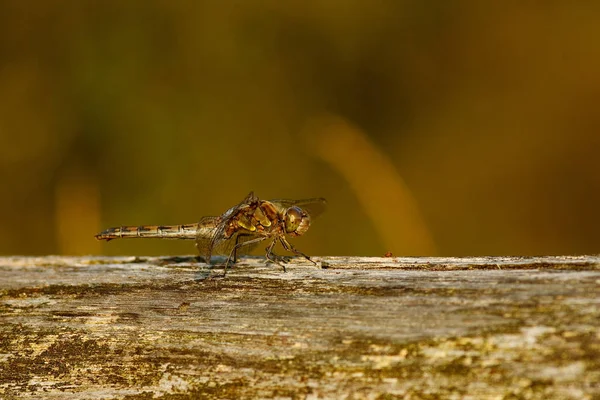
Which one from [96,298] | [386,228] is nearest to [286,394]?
[96,298]

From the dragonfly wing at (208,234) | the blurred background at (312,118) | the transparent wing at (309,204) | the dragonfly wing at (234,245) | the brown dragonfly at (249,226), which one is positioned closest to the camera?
the dragonfly wing at (208,234)

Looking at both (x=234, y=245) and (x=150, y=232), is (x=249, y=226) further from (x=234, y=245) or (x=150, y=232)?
(x=150, y=232)

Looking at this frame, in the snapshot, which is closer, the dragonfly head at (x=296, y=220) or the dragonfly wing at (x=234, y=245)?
the dragonfly wing at (x=234, y=245)

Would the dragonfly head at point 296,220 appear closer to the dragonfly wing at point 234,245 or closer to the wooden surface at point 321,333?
the dragonfly wing at point 234,245

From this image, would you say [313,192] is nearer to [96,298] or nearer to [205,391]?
[96,298]

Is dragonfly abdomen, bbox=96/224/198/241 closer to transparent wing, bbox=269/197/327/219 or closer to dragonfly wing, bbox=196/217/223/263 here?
dragonfly wing, bbox=196/217/223/263

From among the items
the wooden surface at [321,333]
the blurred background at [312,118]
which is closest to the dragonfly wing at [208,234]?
the wooden surface at [321,333]
